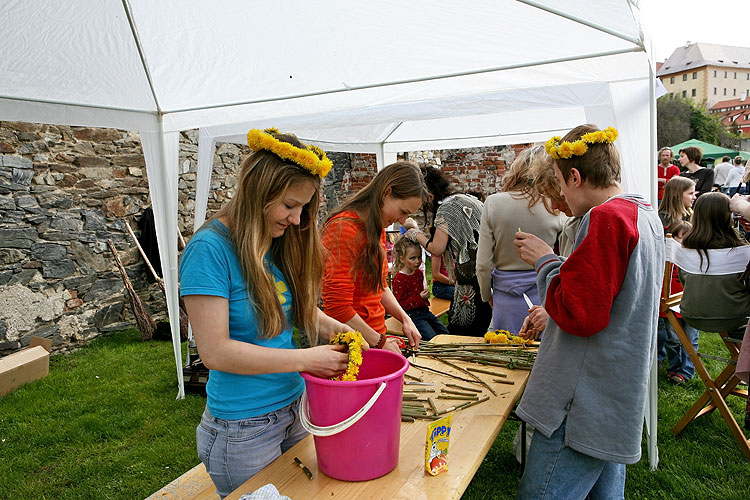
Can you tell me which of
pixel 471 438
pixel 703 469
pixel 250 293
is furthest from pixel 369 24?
pixel 703 469

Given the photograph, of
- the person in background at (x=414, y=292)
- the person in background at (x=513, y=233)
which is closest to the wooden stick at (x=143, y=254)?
the person in background at (x=414, y=292)

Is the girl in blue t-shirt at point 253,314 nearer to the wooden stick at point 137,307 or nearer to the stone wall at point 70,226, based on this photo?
the stone wall at point 70,226

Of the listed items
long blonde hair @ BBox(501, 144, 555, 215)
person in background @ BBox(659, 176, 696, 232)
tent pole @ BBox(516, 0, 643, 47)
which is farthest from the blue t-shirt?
person in background @ BBox(659, 176, 696, 232)

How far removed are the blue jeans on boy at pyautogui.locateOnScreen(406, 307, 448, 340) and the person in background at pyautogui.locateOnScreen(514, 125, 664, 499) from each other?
2.41m

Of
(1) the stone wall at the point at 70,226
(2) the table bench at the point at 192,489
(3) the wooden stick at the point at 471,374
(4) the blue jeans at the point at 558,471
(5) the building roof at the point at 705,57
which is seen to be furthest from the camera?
(5) the building roof at the point at 705,57

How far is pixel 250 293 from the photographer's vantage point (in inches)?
57.4

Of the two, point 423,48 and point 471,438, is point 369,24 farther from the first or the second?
point 471,438

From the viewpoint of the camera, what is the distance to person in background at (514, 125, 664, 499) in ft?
4.99

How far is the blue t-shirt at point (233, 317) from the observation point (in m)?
1.36

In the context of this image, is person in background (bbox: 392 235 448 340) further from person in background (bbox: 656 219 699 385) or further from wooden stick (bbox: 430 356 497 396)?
person in background (bbox: 656 219 699 385)

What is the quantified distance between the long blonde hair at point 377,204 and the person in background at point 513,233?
0.81 metres

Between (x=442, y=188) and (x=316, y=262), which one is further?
(x=442, y=188)

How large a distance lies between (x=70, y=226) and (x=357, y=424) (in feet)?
18.0

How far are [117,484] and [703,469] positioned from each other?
3733mm
